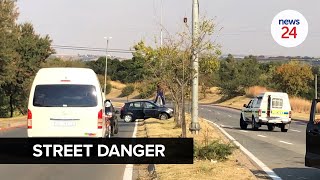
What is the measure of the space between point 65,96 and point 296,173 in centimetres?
632

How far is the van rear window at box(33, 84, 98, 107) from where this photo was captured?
1424 centimetres

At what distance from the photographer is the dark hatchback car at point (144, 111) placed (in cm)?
3491

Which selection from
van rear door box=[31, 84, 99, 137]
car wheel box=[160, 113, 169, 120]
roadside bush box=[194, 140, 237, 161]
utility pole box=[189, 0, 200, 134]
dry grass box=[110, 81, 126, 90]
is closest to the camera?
roadside bush box=[194, 140, 237, 161]

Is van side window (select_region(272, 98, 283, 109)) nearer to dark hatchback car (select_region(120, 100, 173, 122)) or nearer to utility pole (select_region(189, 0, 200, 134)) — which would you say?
dark hatchback car (select_region(120, 100, 173, 122))

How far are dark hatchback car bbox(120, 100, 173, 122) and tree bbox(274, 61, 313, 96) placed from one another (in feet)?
134

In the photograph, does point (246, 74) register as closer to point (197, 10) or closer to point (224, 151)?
point (197, 10)

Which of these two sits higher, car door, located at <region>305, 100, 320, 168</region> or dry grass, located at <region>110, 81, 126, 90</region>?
car door, located at <region>305, 100, 320, 168</region>

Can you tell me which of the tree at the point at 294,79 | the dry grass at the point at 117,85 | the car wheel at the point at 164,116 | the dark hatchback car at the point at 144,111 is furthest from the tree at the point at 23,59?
the dry grass at the point at 117,85

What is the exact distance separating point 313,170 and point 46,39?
40.1 metres

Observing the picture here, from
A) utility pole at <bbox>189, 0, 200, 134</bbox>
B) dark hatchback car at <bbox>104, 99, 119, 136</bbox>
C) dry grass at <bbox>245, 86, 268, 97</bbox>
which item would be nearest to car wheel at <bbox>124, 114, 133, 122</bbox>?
dark hatchback car at <bbox>104, 99, 119, 136</bbox>

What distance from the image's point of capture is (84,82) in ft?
47.4

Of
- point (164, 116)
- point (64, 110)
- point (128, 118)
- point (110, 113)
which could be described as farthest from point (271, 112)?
point (64, 110)

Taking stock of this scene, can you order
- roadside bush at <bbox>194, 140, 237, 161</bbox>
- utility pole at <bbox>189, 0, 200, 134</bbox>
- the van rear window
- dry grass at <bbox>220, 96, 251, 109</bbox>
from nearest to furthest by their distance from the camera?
roadside bush at <bbox>194, 140, 237, 161</bbox> → the van rear window → utility pole at <bbox>189, 0, 200, 134</bbox> → dry grass at <bbox>220, 96, 251, 109</bbox>

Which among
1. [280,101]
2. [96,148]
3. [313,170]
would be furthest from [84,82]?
[280,101]
